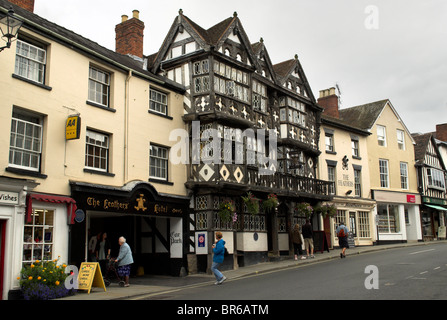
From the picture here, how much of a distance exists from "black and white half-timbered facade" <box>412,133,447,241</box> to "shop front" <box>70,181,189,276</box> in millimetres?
24784

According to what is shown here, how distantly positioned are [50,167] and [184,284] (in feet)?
19.5

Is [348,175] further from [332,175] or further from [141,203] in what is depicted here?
[141,203]

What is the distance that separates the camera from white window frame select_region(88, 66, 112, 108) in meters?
16.4

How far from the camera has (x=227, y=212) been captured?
19219 mm

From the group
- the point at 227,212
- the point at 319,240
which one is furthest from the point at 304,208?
the point at 227,212

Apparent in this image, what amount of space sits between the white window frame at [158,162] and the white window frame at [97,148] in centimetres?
229

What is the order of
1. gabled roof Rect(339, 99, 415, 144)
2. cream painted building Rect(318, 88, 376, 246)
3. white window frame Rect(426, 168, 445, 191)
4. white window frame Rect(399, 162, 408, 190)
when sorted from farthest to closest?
white window frame Rect(426, 168, 445, 191), white window frame Rect(399, 162, 408, 190), gabled roof Rect(339, 99, 415, 144), cream painted building Rect(318, 88, 376, 246)

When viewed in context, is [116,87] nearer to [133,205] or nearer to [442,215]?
[133,205]

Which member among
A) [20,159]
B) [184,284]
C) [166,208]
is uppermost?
[20,159]

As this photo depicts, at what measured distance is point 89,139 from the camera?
16016mm

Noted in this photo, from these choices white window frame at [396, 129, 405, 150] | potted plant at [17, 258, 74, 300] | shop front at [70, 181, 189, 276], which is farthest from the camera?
white window frame at [396, 129, 405, 150]

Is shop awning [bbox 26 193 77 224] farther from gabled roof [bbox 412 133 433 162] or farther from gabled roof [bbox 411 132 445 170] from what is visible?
gabled roof [bbox 412 133 433 162]

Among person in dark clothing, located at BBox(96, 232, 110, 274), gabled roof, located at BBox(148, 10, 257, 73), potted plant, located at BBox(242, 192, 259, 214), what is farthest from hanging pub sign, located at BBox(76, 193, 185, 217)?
gabled roof, located at BBox(148, 10, 257, 73)

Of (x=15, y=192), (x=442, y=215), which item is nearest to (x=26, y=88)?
(x=15, y=192)
